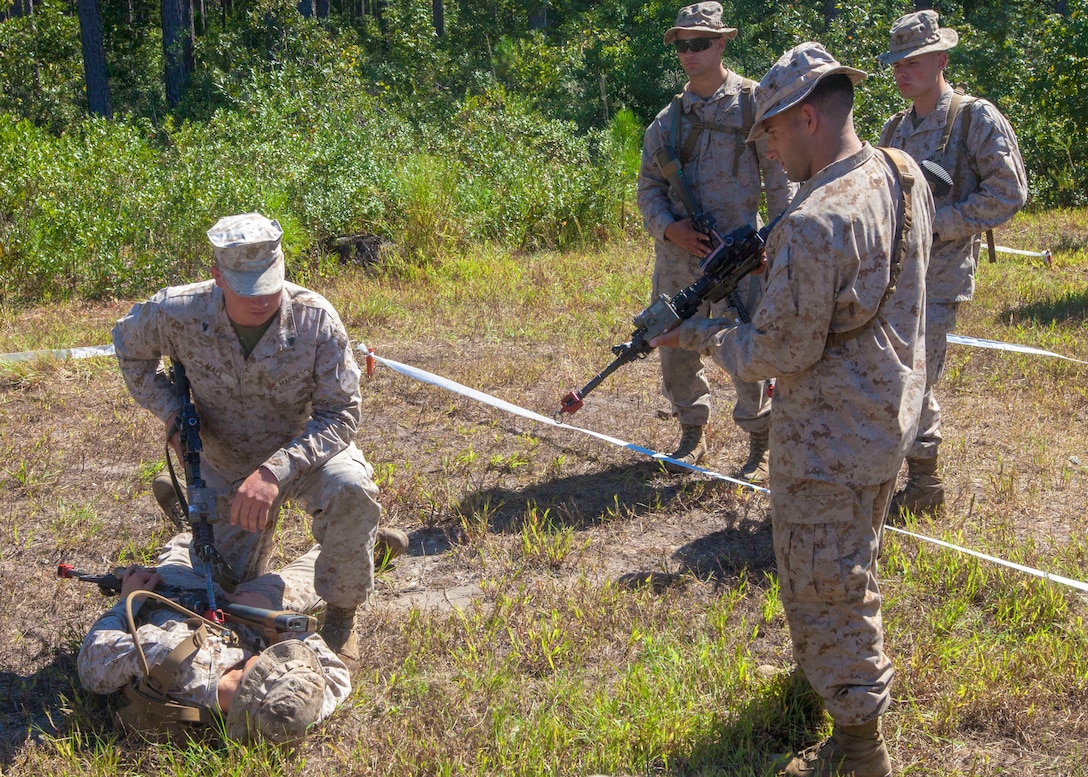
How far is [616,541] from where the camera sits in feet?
15.0

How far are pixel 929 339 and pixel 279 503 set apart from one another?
112 inches

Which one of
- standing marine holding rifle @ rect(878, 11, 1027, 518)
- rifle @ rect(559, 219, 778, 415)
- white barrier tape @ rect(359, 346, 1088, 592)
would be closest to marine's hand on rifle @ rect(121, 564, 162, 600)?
rifle @ rect(559, 219, 778, 415)

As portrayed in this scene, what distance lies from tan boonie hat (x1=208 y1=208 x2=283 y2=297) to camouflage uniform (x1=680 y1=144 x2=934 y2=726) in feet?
5.13

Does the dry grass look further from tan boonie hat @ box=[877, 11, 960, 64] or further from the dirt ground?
tan boonie hat @ box=[877, 11, 960, 64]

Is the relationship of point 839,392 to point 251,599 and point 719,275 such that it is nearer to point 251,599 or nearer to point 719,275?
point 719,275

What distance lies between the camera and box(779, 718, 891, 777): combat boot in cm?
289

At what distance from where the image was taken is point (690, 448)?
211 inches

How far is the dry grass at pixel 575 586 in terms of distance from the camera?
3117 millimetres

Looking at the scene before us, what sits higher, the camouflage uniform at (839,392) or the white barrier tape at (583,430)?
the camouflage uniform at (839,392)

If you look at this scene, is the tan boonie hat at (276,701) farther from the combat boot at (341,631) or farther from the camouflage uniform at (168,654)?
the combat boot at (341,631)

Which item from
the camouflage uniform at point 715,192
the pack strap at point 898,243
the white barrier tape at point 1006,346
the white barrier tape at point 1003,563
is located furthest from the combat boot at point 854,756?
the white barrier tape at point 1006,346

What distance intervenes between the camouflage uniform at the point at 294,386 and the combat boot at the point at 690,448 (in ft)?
6.90

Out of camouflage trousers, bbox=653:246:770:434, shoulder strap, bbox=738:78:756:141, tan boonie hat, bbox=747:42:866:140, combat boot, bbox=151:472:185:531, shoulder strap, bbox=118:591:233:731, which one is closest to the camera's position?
tan boonie hat, bbox=747:42:866:140

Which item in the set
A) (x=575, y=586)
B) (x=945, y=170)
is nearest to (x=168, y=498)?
(x=575, y=586)
